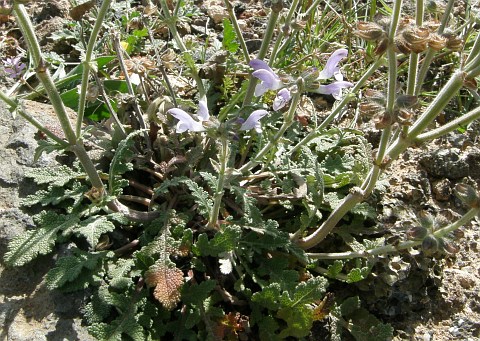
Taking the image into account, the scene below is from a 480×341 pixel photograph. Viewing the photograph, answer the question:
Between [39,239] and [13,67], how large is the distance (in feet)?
4.86

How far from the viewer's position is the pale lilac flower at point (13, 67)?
366cm

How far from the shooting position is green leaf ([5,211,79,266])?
2.58 metres

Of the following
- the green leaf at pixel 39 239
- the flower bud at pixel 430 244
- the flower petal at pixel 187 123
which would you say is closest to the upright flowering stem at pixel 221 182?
the flower petal at pixel 187 123

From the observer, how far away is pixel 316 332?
291 cm

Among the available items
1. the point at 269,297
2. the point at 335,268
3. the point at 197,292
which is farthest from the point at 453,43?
the point at 197,292

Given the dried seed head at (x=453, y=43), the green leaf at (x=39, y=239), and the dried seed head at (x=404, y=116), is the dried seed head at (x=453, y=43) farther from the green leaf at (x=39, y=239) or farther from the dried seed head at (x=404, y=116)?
the green leaf at (x=39, y=239)

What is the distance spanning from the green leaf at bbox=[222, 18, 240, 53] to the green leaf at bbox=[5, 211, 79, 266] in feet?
4.98

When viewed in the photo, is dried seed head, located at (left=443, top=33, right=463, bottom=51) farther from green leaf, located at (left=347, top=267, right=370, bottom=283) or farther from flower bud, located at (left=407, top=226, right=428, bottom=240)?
green leaf, located at (left=347, top=267, right=370, bottom=283)

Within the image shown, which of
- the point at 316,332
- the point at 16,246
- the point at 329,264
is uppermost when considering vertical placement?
the point at 16,246

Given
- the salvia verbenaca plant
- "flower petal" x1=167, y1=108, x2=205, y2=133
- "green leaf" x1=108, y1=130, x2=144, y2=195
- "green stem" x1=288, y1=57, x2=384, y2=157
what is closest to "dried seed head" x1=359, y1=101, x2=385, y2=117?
the salvia verbenaca plant

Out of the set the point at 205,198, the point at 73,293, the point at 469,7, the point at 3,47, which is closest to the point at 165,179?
the point at 205,198

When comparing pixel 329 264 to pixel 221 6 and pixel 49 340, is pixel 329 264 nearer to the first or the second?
pixel 49 340

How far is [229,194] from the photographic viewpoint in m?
3.11

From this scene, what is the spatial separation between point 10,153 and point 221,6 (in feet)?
6.74
